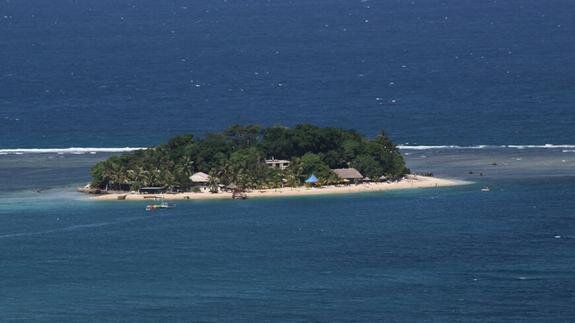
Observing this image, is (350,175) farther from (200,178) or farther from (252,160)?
(200,178)

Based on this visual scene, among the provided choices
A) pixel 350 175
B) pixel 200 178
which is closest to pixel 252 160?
pixel 200 178

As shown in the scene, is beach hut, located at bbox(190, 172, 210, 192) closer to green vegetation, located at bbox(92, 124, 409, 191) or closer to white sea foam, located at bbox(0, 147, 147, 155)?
green vegetation, located at bbox(92, 124, 409, 191)

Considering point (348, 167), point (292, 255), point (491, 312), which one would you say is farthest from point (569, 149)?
point (491, 312)

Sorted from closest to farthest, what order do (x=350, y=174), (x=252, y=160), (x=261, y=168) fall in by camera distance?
(x=261, y=168) → (x=252, y=160) → (x=350, y=174)

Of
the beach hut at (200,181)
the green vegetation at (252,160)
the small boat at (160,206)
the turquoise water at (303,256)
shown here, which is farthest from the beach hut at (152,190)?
the small boat at (160,206)

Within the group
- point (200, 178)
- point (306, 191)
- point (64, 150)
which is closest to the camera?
point (306, 191)
